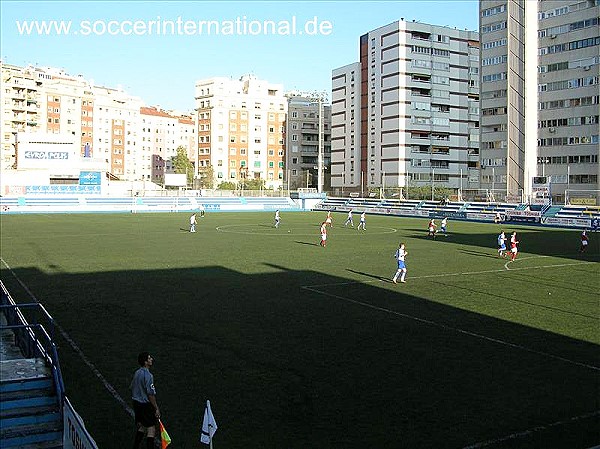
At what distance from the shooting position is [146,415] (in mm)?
9828

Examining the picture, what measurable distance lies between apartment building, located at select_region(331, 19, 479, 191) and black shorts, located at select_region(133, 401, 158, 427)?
9863cm

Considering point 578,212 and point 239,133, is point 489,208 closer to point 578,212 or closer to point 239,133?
point 578,212

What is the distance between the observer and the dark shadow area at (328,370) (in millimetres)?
10664

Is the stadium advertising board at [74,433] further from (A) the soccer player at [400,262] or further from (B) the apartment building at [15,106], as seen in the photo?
(B) the apartment building at [15,106]

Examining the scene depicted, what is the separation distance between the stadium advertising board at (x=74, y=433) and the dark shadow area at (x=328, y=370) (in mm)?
569

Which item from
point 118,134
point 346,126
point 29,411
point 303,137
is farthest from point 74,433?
point 118,134

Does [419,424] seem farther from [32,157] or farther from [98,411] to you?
[32,157]

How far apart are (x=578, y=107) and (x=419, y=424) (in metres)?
84.8

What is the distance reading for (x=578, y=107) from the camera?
8638 centimetres

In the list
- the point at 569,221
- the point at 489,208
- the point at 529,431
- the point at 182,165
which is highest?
the point at 182,165

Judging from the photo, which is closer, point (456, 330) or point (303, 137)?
point (456, 330)

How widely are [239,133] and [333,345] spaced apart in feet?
421

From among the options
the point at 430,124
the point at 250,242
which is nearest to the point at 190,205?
the point at 430,124

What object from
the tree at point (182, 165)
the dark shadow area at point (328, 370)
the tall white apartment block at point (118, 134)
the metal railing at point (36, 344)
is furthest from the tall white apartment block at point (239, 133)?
the metal railing at point (36, 344)
